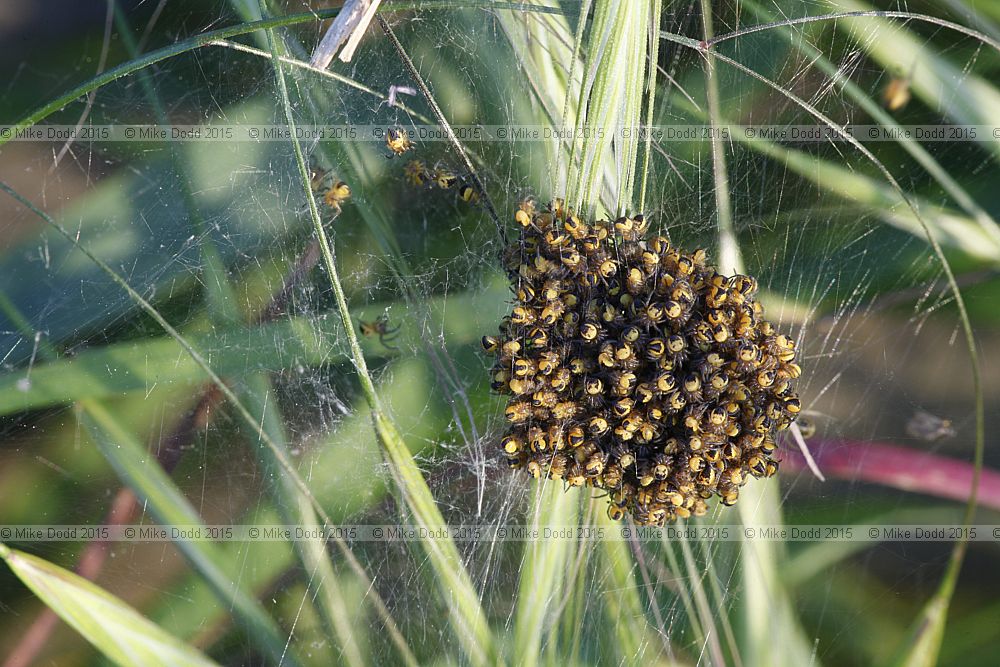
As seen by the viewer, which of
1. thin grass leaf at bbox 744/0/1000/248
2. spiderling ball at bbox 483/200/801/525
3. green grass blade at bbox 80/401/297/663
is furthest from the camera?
green grass blade at bbox 80/401/297/663

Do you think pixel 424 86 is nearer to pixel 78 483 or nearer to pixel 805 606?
pixel 78 483

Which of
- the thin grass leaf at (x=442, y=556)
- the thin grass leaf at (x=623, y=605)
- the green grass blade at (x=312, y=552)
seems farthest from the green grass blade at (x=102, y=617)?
the thin grass leaf at (x=623, y=605)

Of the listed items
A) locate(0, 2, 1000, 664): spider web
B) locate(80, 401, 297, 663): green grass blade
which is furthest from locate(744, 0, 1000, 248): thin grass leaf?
locate(80, 401, 297, 663): green grass blade

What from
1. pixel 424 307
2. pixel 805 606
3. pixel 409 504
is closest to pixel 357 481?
pixel 409 504

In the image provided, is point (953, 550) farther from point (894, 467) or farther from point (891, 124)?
point (891, 124)

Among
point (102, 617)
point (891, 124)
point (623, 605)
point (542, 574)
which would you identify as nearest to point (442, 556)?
point (542, 574)

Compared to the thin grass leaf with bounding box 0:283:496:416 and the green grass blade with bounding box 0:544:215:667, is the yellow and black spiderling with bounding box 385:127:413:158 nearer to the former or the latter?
the thin grass leaf with bounding box 0:283:496:416
